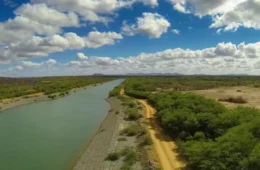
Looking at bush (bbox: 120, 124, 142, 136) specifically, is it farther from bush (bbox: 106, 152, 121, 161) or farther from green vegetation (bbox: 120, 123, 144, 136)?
bush (bbox: 106, 152, 121, 161)

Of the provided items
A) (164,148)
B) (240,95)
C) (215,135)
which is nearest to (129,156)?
(164,148)

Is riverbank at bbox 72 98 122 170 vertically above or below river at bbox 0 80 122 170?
above

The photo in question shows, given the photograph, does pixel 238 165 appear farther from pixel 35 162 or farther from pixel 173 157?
pixel 35 162

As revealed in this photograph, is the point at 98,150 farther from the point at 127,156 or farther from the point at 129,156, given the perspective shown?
the point at 129,156

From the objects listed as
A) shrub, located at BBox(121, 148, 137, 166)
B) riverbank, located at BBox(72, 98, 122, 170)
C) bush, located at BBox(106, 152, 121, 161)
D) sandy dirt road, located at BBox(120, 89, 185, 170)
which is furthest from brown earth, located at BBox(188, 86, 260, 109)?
bush, located at BBox(106, 152, 121, 161)

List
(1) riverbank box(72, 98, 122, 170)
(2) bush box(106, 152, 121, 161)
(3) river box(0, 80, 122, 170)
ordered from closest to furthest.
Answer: (1) riverbank box(72, 98, 122, 170) < (2) bush box(106, 152, 121, 161) < (3) river box(0, 80, 122, 170)

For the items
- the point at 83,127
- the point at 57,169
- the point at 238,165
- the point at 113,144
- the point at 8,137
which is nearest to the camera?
the point at 238,165

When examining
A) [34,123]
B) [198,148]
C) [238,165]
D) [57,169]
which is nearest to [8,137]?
[34,123]
